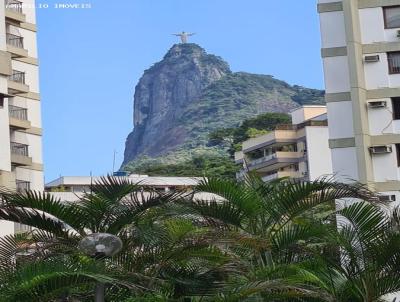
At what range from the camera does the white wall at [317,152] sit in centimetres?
7144

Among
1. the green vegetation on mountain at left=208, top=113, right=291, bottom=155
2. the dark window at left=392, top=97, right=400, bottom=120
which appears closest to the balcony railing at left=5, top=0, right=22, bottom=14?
the dark window at left=392, top=97, right=400, bottom=120

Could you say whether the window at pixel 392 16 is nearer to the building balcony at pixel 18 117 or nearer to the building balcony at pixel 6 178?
the building balcony at pixel 6 178

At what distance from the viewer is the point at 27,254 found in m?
13.2

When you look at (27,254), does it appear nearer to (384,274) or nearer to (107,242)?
(107,242)

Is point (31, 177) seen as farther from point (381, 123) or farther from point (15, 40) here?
point (381, 123)

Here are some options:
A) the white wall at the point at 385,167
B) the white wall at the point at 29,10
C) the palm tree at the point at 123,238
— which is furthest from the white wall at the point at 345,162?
the palm tree at the point at 123,238

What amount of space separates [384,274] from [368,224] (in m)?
0.85

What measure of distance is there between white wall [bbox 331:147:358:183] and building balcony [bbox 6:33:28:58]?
1646 cm

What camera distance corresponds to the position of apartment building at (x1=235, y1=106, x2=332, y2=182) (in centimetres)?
7175

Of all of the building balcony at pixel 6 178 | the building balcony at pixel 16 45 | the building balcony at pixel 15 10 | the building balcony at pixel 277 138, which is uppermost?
the building balcony at pixel 15 10

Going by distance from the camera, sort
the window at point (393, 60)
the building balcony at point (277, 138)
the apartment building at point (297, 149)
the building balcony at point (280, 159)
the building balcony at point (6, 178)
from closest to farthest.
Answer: the building balcony at point (6, 178)
the window at point (393, 60)
the apartment building at point (297, 149)
the building balcony at point (280, 159)
the building balcony at point (277, 138)

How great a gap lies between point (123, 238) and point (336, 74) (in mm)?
22402

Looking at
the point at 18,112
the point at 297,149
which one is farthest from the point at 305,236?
the point at 297,149

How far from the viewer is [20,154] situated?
44281mm
